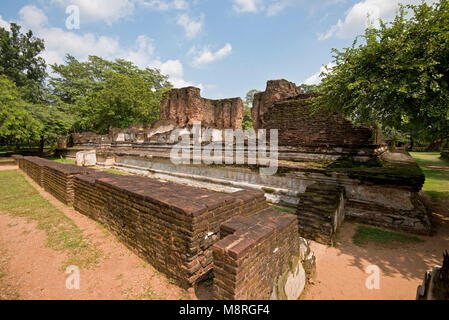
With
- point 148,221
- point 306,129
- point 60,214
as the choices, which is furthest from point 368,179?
point 60,214

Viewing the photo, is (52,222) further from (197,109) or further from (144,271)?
(197,109)

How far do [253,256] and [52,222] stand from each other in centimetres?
439

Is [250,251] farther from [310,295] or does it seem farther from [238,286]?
[310,295]

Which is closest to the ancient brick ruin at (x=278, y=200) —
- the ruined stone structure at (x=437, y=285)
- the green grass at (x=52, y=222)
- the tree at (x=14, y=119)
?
the green grass at (x=52, y=222)

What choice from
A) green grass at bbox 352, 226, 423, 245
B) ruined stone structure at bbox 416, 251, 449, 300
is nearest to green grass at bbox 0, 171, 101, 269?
ruined stone structure at bbox 416, 251, 449, 300

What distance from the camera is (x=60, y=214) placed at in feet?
14.3

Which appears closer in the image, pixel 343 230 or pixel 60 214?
pixel 343 230

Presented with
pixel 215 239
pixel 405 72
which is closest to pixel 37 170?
pixel 215 239

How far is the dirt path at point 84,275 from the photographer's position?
84.4 inches

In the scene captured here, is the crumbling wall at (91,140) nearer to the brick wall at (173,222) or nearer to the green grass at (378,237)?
the brick wall at (173,222)
